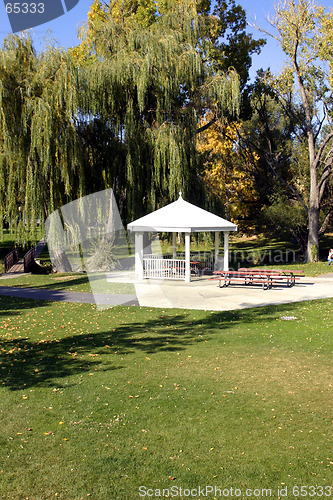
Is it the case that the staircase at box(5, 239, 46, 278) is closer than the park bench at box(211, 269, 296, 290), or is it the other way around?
the park bench at box(211, 269, 296, 290)

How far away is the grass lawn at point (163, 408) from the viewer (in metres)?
4.79

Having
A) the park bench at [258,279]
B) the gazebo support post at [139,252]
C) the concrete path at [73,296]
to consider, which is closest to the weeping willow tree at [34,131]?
the concrete path at [73,296]

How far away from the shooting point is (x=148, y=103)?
24016 mm

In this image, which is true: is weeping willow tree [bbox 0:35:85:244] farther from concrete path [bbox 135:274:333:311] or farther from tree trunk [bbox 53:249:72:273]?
concrete path [bbox 135:274:333:311]

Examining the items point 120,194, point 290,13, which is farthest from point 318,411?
point 290,13

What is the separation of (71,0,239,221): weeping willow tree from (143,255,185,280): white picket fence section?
3.89 metres

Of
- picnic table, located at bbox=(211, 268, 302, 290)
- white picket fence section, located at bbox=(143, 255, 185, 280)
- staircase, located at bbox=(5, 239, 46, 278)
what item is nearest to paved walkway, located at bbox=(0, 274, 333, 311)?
picnic table, located at bbox=(211, 268, 302, 290)

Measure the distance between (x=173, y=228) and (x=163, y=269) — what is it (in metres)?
2.09

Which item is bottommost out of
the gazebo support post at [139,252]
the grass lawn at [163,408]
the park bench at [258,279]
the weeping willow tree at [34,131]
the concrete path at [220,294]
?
the grass lawn at [163,408]

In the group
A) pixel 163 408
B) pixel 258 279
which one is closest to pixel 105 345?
pixel 163 408

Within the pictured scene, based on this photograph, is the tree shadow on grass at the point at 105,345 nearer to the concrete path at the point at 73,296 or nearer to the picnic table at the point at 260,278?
the concrete path at the point at 73,296

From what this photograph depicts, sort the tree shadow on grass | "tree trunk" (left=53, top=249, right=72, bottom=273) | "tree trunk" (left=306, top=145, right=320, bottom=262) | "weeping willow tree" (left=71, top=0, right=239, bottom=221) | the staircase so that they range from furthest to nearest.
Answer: "tree trunk" (left=306, top=145, right=320, bottom=262), the staircase, "tree trunk" (left=53, top=249, right=72, bottom=273), "weeping willow tree" (left=71, top=0, right=239, bottom=221), the tree shadow on grass

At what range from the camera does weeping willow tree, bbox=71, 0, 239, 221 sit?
22.3 metres

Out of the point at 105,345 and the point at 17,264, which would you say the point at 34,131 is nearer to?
the point at 17,264
